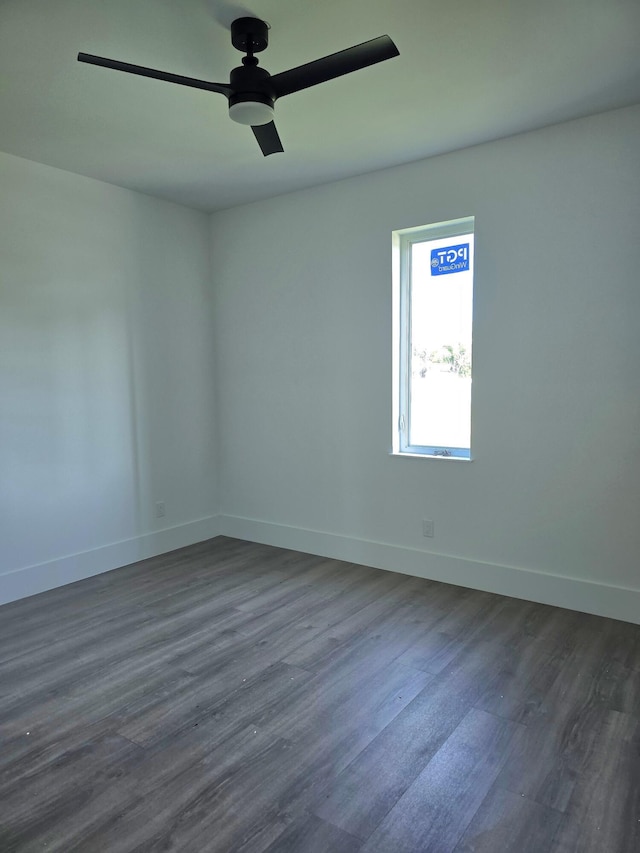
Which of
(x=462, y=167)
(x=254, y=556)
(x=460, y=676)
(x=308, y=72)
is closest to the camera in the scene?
(x=308, y=72)

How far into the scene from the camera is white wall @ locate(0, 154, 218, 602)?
343cm

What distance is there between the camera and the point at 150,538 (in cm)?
426

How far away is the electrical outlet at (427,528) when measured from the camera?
3650 millimetres

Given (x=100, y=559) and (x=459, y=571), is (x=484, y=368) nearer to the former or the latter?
(x=459, y=571)

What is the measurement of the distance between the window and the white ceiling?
576 millimetres

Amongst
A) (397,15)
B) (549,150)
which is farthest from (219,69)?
(549,150)

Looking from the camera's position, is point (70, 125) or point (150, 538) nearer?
point (70, 125)

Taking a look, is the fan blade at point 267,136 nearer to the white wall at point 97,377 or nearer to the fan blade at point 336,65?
the fan blade at point 336,65

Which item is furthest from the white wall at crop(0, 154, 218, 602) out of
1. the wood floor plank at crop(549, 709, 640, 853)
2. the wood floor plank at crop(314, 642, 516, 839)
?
the wood floor plank at crop(549, 709, 640, 853)

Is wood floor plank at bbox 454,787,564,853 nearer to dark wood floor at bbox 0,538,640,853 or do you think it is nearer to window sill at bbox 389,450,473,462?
dark wood floor at bbox 0,538,640,853

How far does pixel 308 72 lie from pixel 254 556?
3.24 m

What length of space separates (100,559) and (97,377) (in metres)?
1.30

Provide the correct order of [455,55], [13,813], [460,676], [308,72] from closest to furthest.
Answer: [13,813], [308,72], [455,55], [460,676]

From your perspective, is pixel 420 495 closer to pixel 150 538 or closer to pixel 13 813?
pixel 150 538
